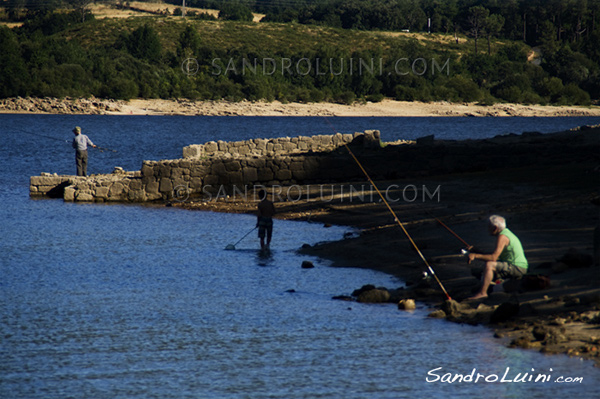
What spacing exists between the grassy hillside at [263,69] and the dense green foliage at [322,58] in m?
0.12

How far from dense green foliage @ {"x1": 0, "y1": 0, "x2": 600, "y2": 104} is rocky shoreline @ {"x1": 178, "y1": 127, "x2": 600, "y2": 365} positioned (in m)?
63.9

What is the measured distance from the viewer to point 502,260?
1021cm

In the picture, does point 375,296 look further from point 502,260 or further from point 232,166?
point 232,166

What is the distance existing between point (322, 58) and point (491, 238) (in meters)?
81.8

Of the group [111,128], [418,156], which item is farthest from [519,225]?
[111,128]

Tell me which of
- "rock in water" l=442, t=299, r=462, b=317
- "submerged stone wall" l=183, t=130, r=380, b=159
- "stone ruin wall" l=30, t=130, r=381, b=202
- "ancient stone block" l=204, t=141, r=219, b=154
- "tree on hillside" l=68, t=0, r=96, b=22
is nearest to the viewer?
"rock in water" l=442, t=299, r=462, b=317

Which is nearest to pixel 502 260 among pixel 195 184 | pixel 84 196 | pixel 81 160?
pixel 195 184

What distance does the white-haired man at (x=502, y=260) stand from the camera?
9.91 m

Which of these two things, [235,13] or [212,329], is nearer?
[212,329]

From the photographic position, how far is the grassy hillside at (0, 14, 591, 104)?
84.4 m

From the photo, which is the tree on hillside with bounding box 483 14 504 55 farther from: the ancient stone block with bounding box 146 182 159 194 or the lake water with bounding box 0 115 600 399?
the lake water with bounding box 0 115 600 399

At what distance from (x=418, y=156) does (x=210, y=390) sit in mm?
16455

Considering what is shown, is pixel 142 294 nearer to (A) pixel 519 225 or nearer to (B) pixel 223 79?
(A) pixel 519 225

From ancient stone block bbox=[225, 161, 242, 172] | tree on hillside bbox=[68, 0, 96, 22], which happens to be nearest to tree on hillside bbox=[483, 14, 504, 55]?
tree on hillside bbox=[68, 0, 96, 22]
